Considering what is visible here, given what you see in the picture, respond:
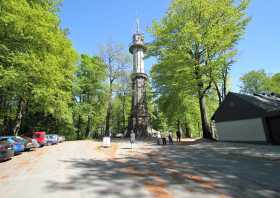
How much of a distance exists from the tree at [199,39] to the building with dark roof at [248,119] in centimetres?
246

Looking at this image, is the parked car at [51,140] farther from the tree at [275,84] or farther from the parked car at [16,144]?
the tree at [275,84]

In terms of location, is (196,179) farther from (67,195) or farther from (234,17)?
(234,17)

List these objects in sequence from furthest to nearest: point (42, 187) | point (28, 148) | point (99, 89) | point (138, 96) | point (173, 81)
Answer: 1. point (99, 89)
2. point (138, 96)
3. point (173, 81)
4. point (28, 148)
5. point (42, 187)

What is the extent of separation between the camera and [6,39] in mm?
19641

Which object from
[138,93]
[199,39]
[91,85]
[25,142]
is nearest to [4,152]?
[25,142]

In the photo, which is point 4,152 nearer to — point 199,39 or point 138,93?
point 199,39

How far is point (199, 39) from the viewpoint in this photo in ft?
76.0

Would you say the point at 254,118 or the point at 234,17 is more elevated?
the point at 234,17

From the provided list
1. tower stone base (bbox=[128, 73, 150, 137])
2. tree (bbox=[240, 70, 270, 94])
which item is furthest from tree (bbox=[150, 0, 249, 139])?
tree (bbox=[240, 70, 270, 94])

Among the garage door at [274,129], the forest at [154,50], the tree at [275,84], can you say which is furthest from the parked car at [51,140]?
the tree at [275,84]

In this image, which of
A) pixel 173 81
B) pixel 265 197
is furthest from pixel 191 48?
pixel 265 197

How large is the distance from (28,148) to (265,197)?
18766 mm

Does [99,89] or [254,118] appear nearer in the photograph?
[254,118]

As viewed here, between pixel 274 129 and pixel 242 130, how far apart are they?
3.40 m
